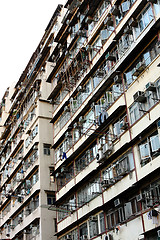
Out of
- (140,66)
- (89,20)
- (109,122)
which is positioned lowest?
(109,122)

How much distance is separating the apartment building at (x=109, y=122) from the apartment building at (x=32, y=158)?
6.45 ft

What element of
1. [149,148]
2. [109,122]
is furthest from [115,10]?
[149,148]

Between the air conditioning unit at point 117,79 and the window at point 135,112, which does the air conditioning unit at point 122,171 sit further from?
the air conditioning unit at point 117,79

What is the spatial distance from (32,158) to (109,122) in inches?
454

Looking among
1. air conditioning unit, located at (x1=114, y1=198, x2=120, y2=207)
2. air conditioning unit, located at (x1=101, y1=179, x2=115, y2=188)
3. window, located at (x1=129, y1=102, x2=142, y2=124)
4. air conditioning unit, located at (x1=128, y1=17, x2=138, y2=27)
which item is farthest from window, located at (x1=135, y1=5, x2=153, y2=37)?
air conditioning unit, located at (x1=114, y1=198, x2=120, y2=207)

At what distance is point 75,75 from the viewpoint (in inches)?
910

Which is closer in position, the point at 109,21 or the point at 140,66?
the point at 140,66

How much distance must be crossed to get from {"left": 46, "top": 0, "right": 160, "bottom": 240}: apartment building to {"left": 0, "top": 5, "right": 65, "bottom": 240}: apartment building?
1.96 m

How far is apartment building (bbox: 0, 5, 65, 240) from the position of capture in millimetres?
25578

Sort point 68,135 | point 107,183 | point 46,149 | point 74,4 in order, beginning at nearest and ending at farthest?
point 107,183
point 68,135
point 74,4
point 46,149

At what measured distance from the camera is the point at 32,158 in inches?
1119

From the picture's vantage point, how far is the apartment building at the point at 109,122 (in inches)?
604

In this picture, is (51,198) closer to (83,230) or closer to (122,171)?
(83,230)

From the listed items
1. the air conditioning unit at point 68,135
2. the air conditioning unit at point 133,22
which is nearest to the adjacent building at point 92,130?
the air conditioning unit at point 68,135
